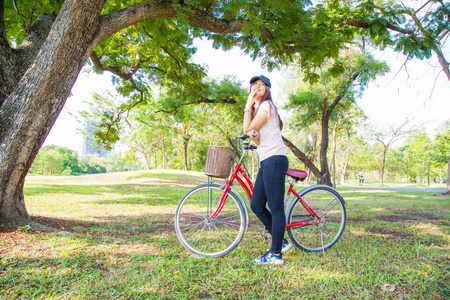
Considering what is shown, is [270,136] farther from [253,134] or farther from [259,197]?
[259,197]

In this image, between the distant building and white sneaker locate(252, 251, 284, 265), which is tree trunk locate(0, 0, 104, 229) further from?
the distant building

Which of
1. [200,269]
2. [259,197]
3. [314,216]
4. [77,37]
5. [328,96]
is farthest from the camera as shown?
[328,96]

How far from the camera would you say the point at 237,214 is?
305cm

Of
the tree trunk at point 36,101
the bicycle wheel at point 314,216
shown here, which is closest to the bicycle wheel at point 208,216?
the bicycle wheel at point 314,216

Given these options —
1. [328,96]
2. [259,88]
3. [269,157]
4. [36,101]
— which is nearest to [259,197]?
[269,157]

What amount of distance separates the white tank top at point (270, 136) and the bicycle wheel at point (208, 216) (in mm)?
627

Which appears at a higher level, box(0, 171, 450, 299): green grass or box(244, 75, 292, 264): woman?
box(244, 75, 292, 264): woman

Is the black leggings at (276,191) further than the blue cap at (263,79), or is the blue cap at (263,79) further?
the blue cap at (263,79)

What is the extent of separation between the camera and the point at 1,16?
4.00 m

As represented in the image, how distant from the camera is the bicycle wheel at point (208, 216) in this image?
2.96m

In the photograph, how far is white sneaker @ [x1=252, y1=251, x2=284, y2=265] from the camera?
271 cm

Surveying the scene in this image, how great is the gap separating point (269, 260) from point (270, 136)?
1272 mm

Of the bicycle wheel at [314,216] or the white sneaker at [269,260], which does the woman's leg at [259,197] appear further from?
the white sneaker at [269,260]

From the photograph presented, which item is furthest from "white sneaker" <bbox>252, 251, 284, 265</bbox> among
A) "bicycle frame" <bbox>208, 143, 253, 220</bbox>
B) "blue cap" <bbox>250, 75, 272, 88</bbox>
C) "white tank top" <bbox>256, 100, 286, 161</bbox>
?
"blue cap" <bbox>250, 75, 272, 88</bbox>
